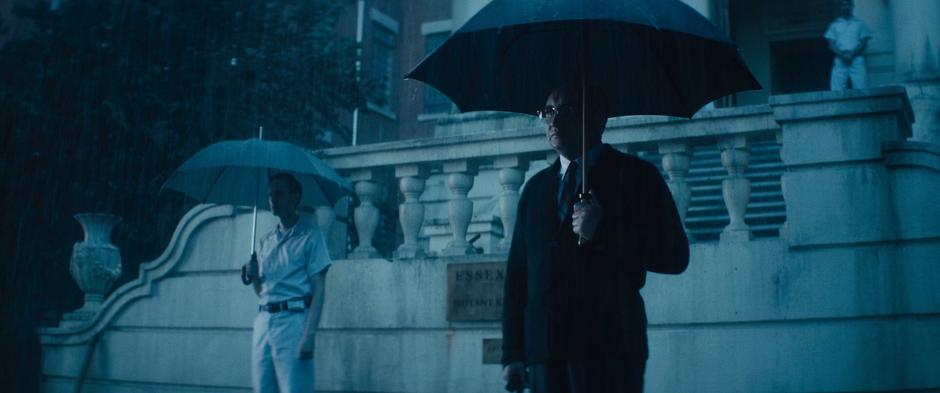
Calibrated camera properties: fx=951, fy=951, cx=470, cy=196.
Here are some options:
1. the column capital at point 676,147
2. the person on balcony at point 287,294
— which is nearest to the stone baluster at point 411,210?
the person on balcony at point 287,294

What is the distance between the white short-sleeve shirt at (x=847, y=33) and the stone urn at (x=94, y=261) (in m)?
9.02

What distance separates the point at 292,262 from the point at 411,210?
147 centimetres

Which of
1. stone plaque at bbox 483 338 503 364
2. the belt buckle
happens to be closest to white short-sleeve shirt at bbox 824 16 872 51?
stone plaque at bbox 483 338 503 364

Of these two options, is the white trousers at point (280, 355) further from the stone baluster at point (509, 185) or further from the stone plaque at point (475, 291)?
the stone baluster at point (509, 185)

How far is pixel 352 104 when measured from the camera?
14.2 metres

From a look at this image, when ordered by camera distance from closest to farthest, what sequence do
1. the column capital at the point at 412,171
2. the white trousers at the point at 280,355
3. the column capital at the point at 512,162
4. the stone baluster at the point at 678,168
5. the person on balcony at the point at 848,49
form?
the white trousers at the point at 280,355
the stone baluster at the point at 678,168
the column capital at the point at 512,162
the column capital at the point at 412,171
the person on balcony at the point at 848,49

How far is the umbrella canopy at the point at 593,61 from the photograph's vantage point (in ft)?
13.7

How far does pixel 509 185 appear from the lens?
743 centimetres

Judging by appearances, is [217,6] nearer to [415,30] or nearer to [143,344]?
[143,344]

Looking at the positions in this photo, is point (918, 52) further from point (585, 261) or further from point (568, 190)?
point (585, 261)

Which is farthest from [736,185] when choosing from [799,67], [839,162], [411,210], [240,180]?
[799,67]

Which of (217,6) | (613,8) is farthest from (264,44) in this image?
(613,8)

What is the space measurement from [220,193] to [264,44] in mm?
6483

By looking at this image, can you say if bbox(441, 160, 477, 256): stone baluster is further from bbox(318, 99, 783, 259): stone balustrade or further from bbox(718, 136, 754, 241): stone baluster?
bbox(718, 136, 754, 241): stone baluster
